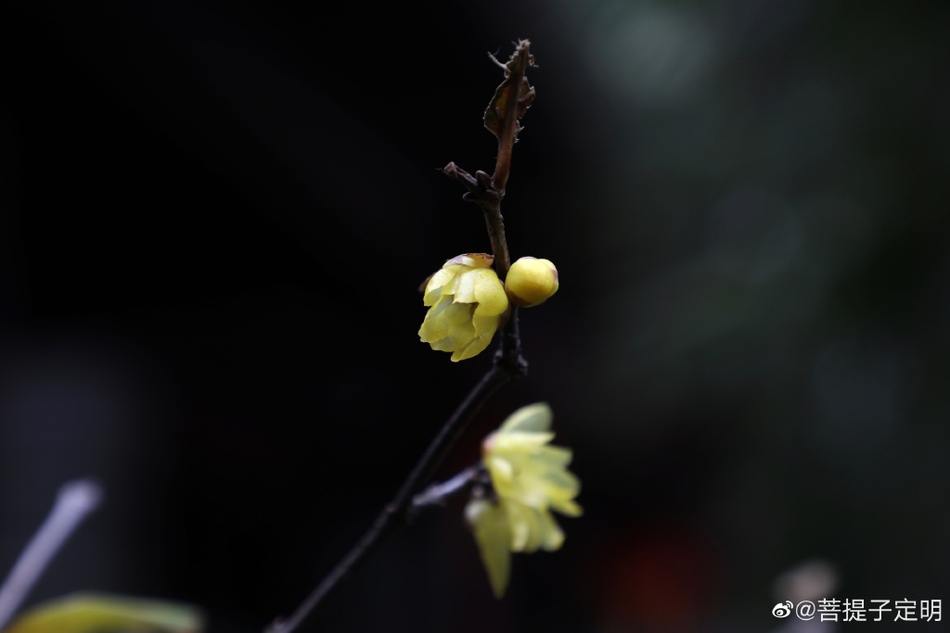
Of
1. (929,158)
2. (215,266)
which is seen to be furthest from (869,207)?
(215,266)

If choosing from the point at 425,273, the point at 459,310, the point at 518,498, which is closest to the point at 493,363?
the point at 459,310

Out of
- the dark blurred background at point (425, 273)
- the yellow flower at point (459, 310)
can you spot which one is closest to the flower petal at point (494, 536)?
the yellow flower at point (459, 310)

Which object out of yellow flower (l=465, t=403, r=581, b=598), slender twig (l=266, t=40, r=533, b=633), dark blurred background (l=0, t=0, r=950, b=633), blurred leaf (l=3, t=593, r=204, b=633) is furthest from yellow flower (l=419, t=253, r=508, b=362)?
dark blurred background (l=0, t=0, r=950, b=633)

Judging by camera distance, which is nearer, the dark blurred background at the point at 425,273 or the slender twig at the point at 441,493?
the slender twig at the point at 441,493

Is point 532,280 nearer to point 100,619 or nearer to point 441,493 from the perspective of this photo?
point 441,493

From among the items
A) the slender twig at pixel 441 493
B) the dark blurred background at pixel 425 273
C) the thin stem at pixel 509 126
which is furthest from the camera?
the dark blurred background at pixel 425 273

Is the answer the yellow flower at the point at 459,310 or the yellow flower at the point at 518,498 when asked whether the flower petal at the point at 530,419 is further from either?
the yellow flower at the point at 459,310

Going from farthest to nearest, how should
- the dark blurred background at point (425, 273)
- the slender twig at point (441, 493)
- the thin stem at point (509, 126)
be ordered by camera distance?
the dark blurred background at point (425, 273)
the slender twig at point (441, 493)
the thin stem at point (509, 126)
